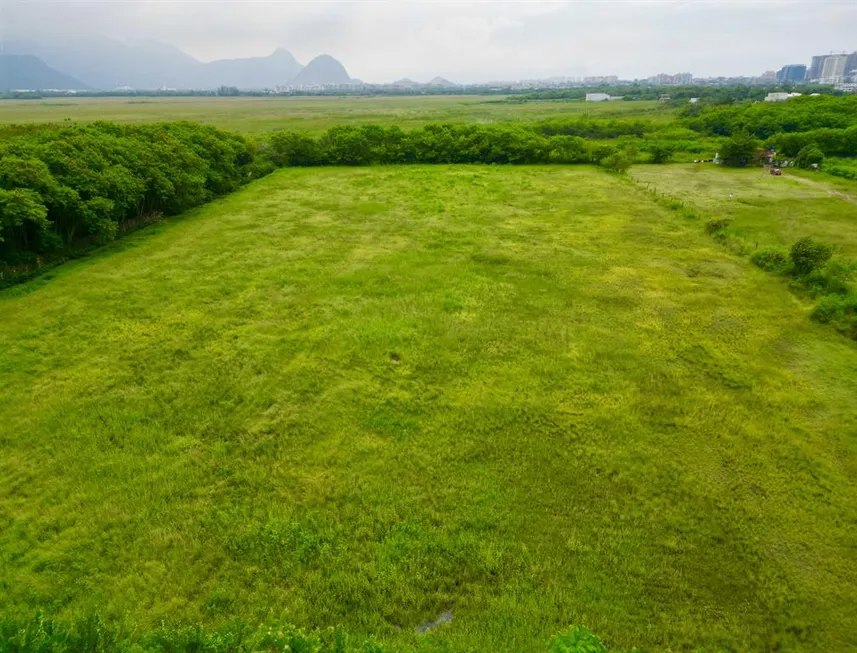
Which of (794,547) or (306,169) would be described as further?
(306,169)

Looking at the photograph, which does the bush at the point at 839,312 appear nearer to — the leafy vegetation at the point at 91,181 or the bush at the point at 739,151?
the leafy vegetation at the point at 91,181

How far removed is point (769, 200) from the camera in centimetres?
3972

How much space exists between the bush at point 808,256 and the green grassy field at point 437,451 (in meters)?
1.77

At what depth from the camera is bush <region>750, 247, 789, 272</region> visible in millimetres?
26297

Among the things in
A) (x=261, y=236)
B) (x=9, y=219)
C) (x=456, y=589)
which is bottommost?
(x=456, y=589)

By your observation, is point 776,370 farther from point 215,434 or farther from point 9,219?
point 9,219

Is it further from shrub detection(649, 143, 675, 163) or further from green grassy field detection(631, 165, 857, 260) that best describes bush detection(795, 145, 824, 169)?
shrub detection(649, 143, 675, 163)

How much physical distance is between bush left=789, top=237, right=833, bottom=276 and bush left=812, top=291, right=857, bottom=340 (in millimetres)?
3073

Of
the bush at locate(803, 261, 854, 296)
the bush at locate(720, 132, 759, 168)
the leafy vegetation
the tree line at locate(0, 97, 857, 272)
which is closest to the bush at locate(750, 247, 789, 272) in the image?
the bush at locate(803, 261, 854, 296)

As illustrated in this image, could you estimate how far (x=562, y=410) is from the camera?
16.1 metres

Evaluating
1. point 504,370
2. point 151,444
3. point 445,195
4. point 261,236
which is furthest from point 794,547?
point 445,195

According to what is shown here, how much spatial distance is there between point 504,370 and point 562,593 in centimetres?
884

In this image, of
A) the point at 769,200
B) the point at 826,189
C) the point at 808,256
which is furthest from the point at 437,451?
the point at 826,189

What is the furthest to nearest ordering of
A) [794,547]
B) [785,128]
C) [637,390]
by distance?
[785,128]
[637,390]
[794,547]
